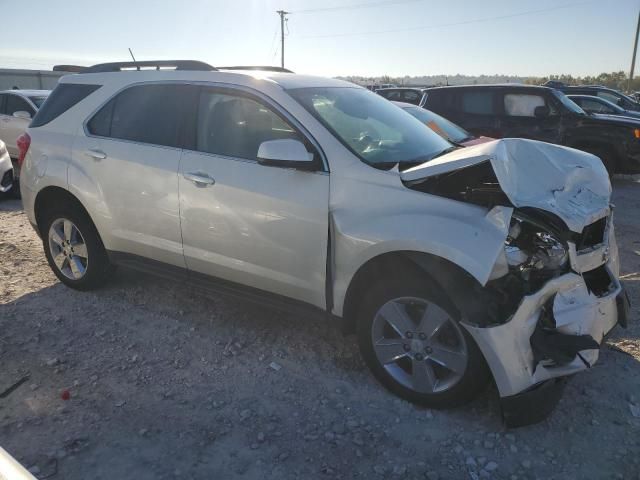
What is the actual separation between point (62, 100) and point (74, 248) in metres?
1.25

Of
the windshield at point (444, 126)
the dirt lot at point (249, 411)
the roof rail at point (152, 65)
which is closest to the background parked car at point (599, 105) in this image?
the windshield at point (444, 126)

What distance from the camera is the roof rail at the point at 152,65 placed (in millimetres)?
4016

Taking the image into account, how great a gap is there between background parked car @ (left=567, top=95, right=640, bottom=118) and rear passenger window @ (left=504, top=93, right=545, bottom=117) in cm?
332

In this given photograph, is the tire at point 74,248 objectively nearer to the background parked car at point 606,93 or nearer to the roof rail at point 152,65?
the roof rail at point 152,65

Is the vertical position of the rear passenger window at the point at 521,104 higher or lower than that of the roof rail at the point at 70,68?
lower

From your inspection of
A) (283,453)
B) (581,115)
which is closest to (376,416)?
(283,453)

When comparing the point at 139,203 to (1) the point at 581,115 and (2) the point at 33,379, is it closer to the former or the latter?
(2) the point at 33,379

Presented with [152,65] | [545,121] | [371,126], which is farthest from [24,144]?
[545,121]

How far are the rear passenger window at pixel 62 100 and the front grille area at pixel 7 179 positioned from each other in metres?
3.95

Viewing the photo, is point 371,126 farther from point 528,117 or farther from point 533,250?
point 528,117

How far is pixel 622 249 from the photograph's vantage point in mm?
5848

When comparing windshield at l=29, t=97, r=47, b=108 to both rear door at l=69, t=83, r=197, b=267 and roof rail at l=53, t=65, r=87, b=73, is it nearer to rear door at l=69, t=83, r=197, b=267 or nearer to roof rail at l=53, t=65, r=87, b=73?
roof rail at l=53, t=65, r=87, b=73

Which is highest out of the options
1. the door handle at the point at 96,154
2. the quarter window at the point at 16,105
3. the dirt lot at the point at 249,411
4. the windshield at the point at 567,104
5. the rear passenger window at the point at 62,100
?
the rear passenger window at the point at 62,100

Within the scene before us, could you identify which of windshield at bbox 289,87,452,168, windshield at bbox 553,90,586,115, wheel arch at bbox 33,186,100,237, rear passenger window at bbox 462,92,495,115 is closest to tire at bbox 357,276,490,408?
windshield at bbox 289,87,452,168
